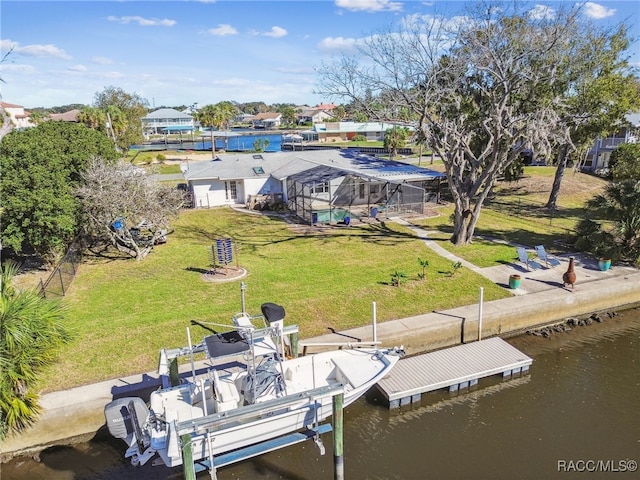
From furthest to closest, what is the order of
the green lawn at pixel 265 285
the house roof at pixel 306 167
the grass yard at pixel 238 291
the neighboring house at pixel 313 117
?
the neighboring house at pixel 313 117
the house roof at pixel 306 167
the green lawn at pixel 265 285
the grass yard at pixel 238 291

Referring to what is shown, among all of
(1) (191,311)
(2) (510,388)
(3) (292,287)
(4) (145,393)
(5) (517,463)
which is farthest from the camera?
(3) (292,287)

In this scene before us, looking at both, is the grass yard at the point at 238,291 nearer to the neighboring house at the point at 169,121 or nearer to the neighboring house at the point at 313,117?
the neighboring house at the point at 169,121

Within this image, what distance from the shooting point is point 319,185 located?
92.0 ft

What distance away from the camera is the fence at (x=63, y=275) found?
1554 centimetres

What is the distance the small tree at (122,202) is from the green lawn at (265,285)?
149 centimetres

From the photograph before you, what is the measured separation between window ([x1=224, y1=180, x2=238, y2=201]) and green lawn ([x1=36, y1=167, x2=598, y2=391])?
227 inches

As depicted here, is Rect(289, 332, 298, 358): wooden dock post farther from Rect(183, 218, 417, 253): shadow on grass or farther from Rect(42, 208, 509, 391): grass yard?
Rect(183, 218, 417, 253): shadow on grass

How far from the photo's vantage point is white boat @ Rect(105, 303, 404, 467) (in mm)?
9086

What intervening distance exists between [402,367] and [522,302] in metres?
5.88

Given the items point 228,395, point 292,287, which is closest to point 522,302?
point 292,287

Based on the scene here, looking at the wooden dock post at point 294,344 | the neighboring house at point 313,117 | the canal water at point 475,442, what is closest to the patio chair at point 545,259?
the canal water at point 475,442

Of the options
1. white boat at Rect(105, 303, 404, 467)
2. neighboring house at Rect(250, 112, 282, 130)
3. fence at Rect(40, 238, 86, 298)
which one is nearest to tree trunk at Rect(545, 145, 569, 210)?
white boat at Rect(105, 303, 404, 467)

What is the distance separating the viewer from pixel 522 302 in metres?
15.9

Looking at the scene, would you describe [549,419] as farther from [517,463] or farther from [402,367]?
[402,367]
